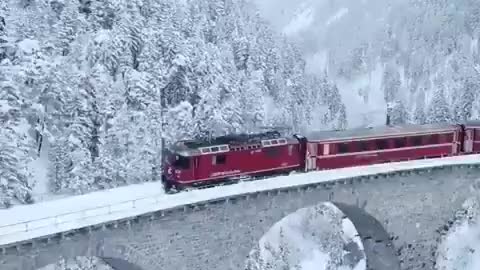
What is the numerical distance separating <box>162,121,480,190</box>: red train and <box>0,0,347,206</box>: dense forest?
7.51 m

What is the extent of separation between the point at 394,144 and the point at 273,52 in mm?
55371

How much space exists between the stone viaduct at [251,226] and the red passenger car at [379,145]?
73.5 inches

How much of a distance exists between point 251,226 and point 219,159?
368 centimetres

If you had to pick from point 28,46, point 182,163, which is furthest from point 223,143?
point 28,46

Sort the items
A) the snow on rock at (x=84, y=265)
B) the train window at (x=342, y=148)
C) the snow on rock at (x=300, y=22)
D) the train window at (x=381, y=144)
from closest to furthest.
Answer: the train window at (x=342, y=148), the train window at (x=381, y=144), the snow on rock at (x=84, y=265), the snow on rock at (x=300, y=22)

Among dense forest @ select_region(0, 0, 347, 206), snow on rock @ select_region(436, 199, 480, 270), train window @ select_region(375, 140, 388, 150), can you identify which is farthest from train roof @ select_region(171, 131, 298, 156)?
snow on rock @ select_region(436, 199, 480, 270)

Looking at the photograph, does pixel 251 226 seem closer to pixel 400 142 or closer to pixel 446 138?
pixel 400 142

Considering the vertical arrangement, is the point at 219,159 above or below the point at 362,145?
below

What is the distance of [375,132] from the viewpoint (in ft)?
121

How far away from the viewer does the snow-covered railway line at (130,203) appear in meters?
24.9

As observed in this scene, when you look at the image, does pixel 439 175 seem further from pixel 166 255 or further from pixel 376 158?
pixel 166 255

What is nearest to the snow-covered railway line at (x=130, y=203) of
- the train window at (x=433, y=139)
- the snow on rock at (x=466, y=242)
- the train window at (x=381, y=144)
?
the train window at (x=381, y=144)

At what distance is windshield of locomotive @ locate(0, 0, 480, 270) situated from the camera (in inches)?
1104

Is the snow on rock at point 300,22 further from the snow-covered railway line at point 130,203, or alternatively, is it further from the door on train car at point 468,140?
the snow-covered railway line at point 130,203
